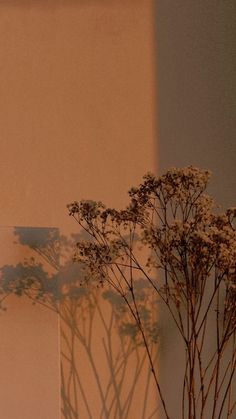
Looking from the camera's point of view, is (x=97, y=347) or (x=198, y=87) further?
(x=198, y=87)

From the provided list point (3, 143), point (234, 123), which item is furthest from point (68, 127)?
point (234, 123)

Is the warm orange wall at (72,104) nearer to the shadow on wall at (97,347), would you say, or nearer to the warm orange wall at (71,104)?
the warm orange wall at (71,104)

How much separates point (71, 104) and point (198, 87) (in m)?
0.50

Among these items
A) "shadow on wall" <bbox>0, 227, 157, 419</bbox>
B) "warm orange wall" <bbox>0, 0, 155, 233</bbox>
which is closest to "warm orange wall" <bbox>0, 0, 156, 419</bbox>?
"warm orange wall" <bbox>0, 0, 155, 233</bbox>

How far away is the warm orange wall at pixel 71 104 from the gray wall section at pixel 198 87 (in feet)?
0.19

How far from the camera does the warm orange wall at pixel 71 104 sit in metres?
2.56

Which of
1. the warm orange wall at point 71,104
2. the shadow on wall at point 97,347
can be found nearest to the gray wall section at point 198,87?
the warm orange wall at point 71,104

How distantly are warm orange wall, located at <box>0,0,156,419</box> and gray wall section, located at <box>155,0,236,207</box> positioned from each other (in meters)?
0.06

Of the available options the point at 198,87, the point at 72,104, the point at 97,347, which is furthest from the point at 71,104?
the point at 97,347

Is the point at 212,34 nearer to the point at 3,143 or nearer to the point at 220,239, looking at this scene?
the point at 3,143

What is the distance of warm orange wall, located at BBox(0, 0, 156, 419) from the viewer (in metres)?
2.56

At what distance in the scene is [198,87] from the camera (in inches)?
102

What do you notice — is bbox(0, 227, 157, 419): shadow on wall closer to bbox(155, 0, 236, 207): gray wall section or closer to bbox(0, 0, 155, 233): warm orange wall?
bbox(0, 0, 155, 233): warm orange wall

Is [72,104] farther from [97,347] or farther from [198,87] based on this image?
[97,347]
